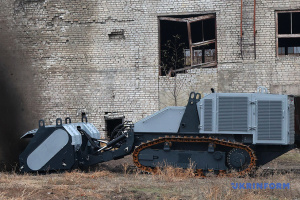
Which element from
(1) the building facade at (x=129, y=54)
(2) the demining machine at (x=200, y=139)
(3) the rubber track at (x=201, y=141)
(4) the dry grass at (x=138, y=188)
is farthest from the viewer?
(1) the building facade at (x=129, y=54)

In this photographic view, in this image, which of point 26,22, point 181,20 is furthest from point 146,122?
point 26,22

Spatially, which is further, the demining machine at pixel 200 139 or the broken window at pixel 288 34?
the broken window at pixel 288 34

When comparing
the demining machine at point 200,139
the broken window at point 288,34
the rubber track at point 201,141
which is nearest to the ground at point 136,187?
the rubber track at point 201,141

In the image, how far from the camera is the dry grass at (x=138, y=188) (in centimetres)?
742

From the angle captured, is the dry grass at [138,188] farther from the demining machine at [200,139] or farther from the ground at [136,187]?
the demining machine at [200,139]

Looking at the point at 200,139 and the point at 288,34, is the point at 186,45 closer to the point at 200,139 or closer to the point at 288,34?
the point at 288,34

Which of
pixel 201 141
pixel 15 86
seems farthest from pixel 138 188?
pixel 15 86

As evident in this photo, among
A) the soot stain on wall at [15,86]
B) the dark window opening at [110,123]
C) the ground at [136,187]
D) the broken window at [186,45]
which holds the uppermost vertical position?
the broken window at [186,45]

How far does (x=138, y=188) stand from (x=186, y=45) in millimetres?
11297

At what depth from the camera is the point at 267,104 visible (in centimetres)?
1010

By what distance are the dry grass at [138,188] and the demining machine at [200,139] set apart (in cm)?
43

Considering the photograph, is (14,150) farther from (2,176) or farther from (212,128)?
(212,128)

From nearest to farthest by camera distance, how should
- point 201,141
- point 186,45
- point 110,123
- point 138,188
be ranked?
point 138,188 → point 201,141 → point 110,123 → point 186,45

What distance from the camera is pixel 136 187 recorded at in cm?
834
